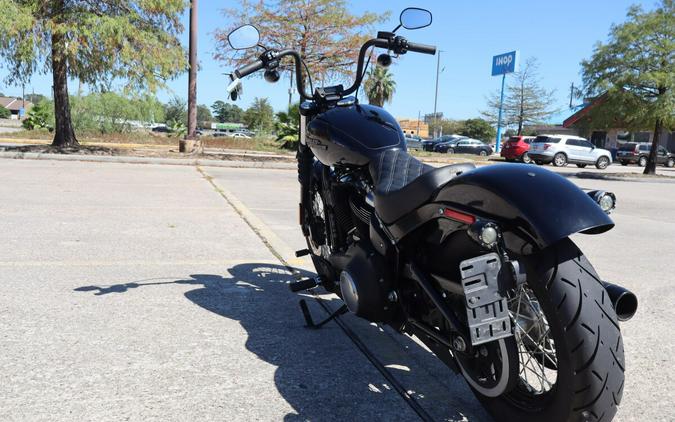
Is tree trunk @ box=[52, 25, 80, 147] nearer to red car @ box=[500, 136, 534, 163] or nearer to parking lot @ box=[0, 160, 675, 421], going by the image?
parking lot @ box=[0, 160, 675, 421]

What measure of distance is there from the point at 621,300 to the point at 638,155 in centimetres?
4226

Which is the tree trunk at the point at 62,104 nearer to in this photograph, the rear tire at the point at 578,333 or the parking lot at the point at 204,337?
the parking lot at the point at 204,337

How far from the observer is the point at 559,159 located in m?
29.5

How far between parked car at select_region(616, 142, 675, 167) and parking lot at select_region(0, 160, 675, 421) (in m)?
36.9

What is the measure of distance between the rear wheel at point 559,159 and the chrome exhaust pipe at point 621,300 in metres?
29.2

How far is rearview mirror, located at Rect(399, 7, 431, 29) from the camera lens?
12.9ft

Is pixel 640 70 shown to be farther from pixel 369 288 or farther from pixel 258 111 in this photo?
pixel 258 111

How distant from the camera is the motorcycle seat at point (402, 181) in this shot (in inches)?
92.8

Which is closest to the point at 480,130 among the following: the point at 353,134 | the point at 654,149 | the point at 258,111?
the point at 258,111

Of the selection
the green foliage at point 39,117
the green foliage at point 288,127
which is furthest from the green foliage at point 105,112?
the green foliage at point 288,127

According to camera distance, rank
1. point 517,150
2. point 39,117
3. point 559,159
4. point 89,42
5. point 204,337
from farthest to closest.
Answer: point 39,117 < point 517,150 < point 559,159 < point 89,42 < point 204,337

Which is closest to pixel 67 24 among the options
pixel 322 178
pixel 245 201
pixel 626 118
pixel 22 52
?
pixel 22 52

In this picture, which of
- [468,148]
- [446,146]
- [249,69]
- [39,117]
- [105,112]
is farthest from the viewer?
[446,146]

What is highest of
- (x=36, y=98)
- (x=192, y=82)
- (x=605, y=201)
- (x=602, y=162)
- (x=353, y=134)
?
(x=36, y=98)
